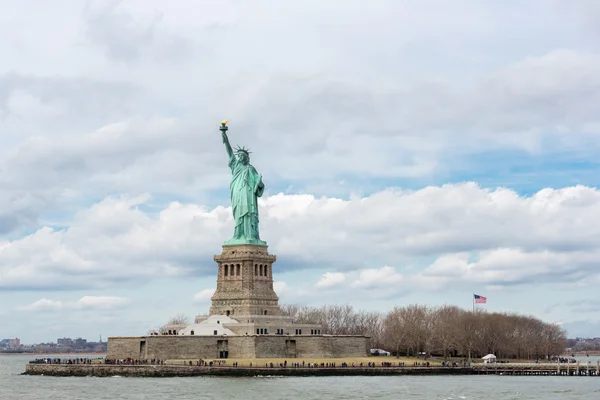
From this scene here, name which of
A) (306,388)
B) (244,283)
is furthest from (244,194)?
(306,388)

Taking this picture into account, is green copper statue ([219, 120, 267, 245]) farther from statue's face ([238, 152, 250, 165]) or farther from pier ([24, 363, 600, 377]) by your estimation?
pier ([24, 363, 600, 377])

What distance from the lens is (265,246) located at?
105m

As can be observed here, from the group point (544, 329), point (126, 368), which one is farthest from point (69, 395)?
point (544, 329)

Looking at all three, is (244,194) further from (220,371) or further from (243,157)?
(220,371)

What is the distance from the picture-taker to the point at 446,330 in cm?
11594

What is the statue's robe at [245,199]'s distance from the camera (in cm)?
10531

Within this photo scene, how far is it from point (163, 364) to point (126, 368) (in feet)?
10.8

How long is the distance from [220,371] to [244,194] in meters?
23.7

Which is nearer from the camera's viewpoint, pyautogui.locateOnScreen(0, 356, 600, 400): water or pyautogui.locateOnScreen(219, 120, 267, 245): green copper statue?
pyautogui.locateOnScreen(0, 356, 600, 400): water

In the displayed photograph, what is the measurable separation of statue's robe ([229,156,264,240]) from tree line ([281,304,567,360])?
1122 centimetres

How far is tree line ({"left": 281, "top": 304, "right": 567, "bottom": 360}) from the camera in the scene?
117 metres

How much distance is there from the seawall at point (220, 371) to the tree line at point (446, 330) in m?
17.2

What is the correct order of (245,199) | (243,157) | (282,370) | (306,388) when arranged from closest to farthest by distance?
(306,388)
(282,370)
(245,199)
(243,157)

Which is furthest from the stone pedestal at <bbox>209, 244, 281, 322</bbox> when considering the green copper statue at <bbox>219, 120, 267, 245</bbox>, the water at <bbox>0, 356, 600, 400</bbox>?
the water at <bbox>0, 356, 600, 400</bbox>
